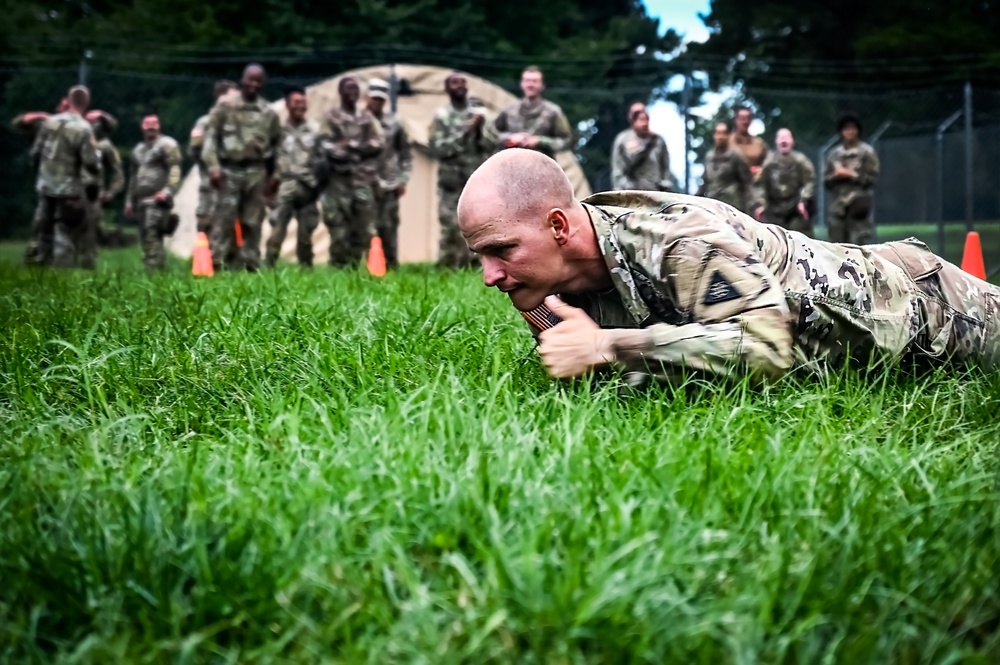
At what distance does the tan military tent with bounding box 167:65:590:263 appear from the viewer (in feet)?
57.1

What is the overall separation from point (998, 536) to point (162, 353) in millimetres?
2805

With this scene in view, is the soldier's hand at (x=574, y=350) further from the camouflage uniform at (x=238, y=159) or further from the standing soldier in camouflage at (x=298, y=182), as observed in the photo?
the standing soldier in camouflage at (x=298, y=182)

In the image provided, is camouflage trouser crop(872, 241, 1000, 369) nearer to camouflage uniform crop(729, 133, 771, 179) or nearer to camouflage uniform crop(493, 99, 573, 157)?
camouflage uniform crop(493, 99, 573, 157)

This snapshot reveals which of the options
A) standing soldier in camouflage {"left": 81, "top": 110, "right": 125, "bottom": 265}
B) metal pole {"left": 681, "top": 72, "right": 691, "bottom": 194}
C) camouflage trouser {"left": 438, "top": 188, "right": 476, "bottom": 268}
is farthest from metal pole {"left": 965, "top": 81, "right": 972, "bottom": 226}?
standing soldier in camouflage {"left": 81, "top": 110, "right": 125, "bottom": 265}

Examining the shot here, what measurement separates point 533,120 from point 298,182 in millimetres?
2776

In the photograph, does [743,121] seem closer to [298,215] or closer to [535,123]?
[535,123]

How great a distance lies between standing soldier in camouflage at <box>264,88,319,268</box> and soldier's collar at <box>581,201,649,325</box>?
9433mm

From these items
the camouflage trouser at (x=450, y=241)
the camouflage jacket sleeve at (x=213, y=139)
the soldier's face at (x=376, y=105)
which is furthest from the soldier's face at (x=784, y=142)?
the camouflage jacket sleeve at (x=213, y=139)

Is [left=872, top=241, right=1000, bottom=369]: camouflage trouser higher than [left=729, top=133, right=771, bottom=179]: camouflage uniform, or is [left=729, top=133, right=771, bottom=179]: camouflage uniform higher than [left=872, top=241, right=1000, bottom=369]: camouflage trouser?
[left=729, top=133, right=771, bottom=179]: camouflage uniform

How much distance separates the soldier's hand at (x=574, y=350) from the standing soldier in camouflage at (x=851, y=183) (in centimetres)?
1054

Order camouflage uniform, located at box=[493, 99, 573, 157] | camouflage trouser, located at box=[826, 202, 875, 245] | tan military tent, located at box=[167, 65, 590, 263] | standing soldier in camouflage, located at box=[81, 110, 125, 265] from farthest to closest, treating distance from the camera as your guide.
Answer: tan military tent, located at box=[167, 65, 590, 263] < standing soldier in camouflage, located at box=[81, 110, 125, 265] < camouflage trouser, located at box=[826, 202, 875, 245] < camouflage uniform, located at box=[493, 99, 573, 157]

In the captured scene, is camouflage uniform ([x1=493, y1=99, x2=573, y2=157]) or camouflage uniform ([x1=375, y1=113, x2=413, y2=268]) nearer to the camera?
camouflage uniform ([x1=493, y1=99, x2=573, y2=157])

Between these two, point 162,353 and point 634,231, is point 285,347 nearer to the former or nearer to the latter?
point 162,353

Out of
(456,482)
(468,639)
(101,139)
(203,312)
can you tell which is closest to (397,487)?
(456,482)
